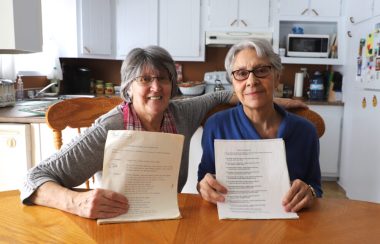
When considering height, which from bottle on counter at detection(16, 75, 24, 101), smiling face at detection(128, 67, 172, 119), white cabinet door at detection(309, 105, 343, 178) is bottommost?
white cabinet door at detection(309, 105, 343, 178)

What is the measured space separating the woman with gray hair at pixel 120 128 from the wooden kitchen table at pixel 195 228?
0.04 m

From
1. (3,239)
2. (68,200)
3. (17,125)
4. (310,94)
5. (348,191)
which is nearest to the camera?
(3,239)

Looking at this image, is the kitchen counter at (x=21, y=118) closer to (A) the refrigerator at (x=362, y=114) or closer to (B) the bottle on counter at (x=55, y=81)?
(B) the bottle on counter at (x=55, y=81)

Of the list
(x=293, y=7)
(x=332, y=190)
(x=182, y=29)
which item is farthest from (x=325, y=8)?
(x=332, y=190)

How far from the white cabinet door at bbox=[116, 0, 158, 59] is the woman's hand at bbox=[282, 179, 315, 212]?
3221mm

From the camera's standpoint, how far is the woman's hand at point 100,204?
2.71 ft

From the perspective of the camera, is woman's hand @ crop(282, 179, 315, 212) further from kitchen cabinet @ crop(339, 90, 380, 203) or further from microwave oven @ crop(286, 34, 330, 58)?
microwave oven @ crop(286, 34, 330, 58)

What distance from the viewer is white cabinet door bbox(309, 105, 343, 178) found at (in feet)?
11.2

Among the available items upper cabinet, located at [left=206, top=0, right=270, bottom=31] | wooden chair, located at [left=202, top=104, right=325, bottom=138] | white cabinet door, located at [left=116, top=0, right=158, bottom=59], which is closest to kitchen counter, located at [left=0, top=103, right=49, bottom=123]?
wooden chair, located at [left=202, top=104, right=325, bottom=138]

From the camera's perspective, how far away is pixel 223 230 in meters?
0.78

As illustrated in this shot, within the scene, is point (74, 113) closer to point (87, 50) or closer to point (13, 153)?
point (13, 153)

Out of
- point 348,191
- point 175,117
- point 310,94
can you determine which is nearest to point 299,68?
point 310,94

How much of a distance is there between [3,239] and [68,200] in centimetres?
17

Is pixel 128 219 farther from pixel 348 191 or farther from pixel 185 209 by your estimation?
pixel 348 191
